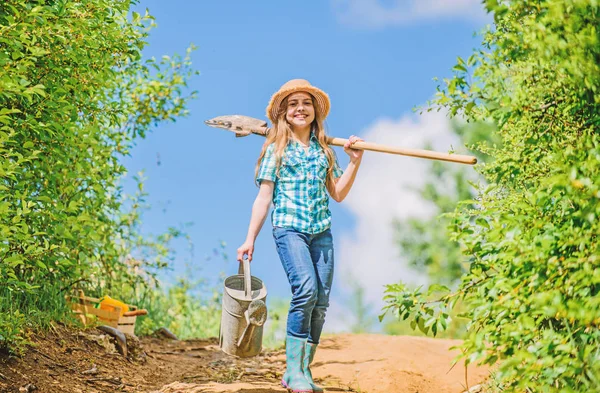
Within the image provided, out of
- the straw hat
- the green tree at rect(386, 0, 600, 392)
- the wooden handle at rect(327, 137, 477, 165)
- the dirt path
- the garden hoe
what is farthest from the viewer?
the dirt path

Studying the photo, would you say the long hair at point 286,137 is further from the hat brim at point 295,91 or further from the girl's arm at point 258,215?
the girl's arm at point 258,215

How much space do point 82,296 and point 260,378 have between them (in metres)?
1.85

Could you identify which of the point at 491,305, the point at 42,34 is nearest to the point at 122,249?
the point at 42,34

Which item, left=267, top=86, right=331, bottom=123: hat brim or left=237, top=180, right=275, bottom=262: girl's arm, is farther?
left=267, top=86, right=331, bottom=123: hat brim

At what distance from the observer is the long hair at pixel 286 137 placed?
16.3 ft

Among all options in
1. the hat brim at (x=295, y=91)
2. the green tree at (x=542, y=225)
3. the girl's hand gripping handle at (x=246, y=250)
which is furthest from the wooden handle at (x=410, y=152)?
the girl's hand gripping handle at (x=246, y=250)

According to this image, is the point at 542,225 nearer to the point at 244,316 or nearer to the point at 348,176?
the point at 348,176

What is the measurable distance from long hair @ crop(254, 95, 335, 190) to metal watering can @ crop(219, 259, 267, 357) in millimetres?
757

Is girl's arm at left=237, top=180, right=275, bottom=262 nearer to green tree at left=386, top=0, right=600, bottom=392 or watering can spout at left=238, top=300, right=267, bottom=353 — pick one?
watering can spout at left=238, top=300, right=267, bottom=353

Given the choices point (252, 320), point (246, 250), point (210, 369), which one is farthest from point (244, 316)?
point (210, 369)

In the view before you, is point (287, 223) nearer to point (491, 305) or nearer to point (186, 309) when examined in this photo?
point (491, 305)

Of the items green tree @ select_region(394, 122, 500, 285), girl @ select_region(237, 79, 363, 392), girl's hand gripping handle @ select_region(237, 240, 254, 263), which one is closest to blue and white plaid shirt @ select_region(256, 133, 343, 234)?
girl @ select_region(237, 79, 363, 392)

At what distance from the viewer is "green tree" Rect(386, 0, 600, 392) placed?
9.48 ft

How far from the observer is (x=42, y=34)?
5094 millimetres
